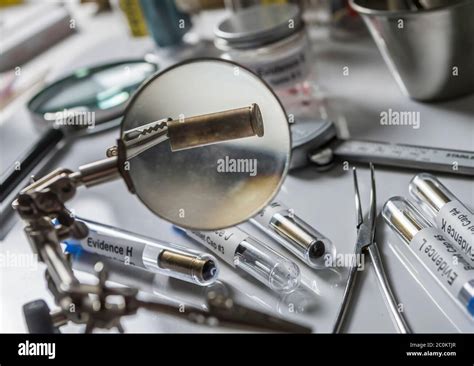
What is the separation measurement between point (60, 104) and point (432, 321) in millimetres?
486

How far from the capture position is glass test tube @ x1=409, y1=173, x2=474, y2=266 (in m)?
0.38

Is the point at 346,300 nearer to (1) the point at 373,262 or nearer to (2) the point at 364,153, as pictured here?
(1) the point at 373,262

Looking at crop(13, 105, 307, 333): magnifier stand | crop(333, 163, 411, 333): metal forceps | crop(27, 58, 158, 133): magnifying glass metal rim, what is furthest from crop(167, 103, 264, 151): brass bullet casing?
crop(27, 58, 158, 133): magnifying glass metal rim

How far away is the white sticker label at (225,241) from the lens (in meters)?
0.43

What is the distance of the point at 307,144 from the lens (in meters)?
0.52

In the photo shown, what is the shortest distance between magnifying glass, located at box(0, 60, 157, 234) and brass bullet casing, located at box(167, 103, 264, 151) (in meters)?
0.24

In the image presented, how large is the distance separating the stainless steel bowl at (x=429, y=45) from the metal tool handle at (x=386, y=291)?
0.20 meters

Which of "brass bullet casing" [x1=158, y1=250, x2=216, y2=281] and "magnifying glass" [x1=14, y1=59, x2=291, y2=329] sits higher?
"magnifying glass" [x1=14, y1=59, x2=291, y2=329]

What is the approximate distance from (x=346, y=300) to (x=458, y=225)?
0.09 metres

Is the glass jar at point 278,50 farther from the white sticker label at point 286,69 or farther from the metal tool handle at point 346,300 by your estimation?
the metal tool handle at point 346,300

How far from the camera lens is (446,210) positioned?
1.33ft

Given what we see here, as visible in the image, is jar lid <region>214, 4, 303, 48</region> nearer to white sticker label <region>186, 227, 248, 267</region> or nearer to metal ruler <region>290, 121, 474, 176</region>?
metal ruler <region>290, 121, 474, 176</region>

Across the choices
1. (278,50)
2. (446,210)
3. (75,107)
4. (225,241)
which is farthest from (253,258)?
(75,107)
